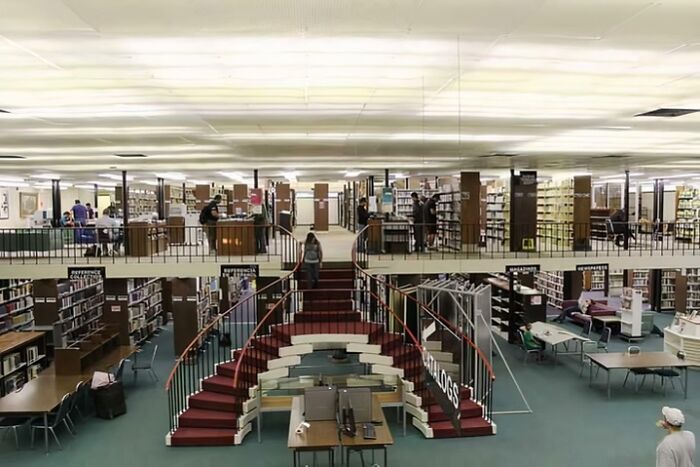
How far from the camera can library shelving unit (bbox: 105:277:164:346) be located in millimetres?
13539

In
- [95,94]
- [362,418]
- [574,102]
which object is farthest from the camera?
[362,418]

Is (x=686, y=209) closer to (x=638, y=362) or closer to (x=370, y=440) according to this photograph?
(x=638, y=362)

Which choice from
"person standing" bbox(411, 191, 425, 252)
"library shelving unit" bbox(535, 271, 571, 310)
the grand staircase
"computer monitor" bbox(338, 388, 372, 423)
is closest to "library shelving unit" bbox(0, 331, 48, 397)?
the grand staircase

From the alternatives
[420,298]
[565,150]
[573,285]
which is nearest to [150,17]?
[420,298]

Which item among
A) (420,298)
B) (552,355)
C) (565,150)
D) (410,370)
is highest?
(565,150)

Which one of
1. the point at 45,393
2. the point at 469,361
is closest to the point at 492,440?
the point at 469,361

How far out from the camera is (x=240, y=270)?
460 inches

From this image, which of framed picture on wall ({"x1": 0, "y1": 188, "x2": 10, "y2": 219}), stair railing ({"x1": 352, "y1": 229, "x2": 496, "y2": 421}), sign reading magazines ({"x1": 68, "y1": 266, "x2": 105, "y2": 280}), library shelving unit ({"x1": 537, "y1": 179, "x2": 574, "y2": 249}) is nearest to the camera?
stair railing ({"x1": 352, "y1": 229, "x2": 496, "y2": 421})

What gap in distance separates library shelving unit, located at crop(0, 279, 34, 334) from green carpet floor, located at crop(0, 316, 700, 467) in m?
4.67

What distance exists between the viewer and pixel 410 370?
9625 millimetres

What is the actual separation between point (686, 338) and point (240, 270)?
34.1 ft

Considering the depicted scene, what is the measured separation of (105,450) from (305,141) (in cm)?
605

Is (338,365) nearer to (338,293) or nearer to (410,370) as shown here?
(338,293)

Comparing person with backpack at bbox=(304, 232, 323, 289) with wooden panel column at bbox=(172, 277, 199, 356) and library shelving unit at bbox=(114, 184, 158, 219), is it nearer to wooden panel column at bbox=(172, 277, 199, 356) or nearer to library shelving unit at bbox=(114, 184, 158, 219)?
wooden panel column at bbox=(172, 277, 199, 356)
